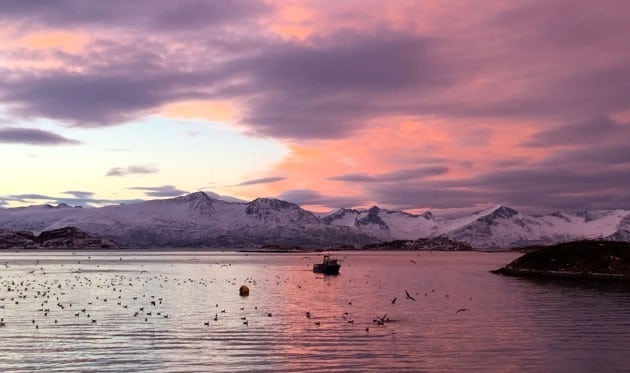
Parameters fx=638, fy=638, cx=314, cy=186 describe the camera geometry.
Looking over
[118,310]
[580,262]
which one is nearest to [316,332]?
[118,310]

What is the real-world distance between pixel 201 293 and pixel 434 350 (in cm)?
5229

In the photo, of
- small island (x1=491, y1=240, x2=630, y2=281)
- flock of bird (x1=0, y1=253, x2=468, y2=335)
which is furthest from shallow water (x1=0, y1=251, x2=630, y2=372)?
small island (x1=491, y1=240, x2=630, y2=281)

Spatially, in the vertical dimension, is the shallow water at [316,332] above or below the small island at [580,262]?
below

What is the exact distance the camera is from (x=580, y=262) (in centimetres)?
11956

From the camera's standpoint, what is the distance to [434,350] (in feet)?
132

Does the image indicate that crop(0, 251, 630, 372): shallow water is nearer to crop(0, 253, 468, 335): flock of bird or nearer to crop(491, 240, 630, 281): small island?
crop(0, 253, 468, 335): flock of bird

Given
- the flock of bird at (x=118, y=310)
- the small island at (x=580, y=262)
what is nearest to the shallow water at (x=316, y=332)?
the flock of bird at (x=118, y=310)

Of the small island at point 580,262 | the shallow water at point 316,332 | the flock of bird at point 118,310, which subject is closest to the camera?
the shallow water at point 316,332

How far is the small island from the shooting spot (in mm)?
112312

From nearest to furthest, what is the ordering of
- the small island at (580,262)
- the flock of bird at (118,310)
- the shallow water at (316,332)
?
the shallow water at (316,332), the flock of bird at (118,310), the small island at (580,262)

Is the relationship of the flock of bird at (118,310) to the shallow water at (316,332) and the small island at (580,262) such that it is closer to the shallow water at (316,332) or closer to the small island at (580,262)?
the shallow water at (316,332)

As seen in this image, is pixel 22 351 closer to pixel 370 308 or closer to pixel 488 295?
pixel 370 308

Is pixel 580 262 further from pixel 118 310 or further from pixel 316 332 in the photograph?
pixel 118 310

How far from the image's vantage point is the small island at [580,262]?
112312mm
